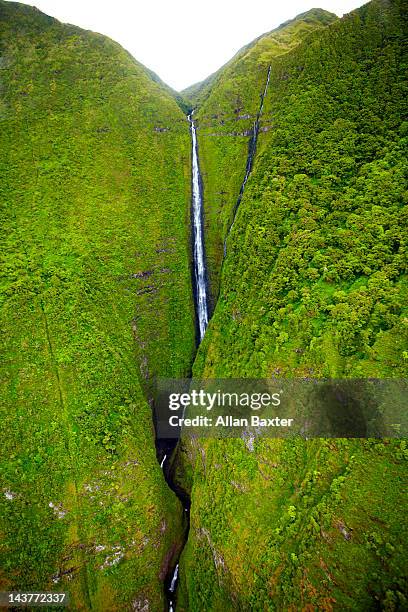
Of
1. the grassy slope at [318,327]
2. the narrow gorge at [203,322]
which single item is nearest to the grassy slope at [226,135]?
the narrow gorge at [203,322]

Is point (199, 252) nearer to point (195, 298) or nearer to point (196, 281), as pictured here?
point (196, 281)

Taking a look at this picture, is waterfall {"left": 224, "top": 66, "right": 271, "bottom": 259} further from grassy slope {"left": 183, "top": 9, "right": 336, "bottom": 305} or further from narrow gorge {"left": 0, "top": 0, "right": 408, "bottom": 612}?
grassy slope {"left": 183, "top": 9, "right": 336, "bottom": 305}

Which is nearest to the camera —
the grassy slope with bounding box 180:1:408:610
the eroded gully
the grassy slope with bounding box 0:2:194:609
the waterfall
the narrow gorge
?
the grassy slope with bounding box 180:1:408:610

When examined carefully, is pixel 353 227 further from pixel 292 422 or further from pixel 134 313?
pixel 134 313

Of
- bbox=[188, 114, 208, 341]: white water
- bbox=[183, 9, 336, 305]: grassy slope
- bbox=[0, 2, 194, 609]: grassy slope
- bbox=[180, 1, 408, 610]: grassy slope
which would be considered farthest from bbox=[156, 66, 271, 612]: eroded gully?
bbox=[180, 1, 408, 610]: grassy slope

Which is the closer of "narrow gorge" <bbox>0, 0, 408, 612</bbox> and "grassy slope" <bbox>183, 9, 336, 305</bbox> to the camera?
"narrow gorge" <bbox>0, 0, 408, 612</bbox>

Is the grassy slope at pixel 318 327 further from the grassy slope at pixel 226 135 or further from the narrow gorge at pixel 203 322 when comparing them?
the grassy slope at pixel 226 135

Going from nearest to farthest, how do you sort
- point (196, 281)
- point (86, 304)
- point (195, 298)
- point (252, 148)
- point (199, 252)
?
point (86, 304) < point (195, 298) < point (196, 281) < point (199, 252) < point (252, 148)

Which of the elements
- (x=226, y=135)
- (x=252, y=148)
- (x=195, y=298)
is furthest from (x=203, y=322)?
(x=226, y=135)
